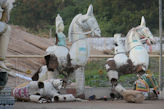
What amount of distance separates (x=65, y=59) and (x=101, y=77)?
2.58 meters

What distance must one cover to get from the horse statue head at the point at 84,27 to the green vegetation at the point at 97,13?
20768 millimetres

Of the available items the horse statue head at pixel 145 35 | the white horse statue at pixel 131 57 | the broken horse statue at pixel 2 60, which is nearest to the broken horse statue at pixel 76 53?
the white horse statue at pixel 131 57

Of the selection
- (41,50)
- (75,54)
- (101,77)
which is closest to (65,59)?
(75,54)

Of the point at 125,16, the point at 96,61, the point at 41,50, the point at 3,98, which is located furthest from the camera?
the point at 125,16

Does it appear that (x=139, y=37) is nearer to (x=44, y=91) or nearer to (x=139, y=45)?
(x=139, y=45)

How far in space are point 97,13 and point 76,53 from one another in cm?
2596

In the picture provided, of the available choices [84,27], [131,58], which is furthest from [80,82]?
[131,58]

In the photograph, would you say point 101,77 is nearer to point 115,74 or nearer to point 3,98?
point 115,74

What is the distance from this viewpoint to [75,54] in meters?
13.0

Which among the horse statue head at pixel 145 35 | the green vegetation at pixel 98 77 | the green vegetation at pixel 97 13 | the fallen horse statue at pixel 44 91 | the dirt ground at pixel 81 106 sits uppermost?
the green vegetation at pixel 97 13

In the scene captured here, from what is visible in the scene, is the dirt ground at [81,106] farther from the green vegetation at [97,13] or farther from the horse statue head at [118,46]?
the green vegetation at [97,13]

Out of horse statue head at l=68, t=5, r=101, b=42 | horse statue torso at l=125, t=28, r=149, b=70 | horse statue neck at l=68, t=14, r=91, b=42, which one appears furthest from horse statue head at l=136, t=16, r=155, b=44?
horse statue neck at l=68, t=14, r=91, b=42

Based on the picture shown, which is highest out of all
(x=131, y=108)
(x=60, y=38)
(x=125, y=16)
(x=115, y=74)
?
(x=125, y=16)

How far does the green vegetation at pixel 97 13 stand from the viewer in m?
35.5
